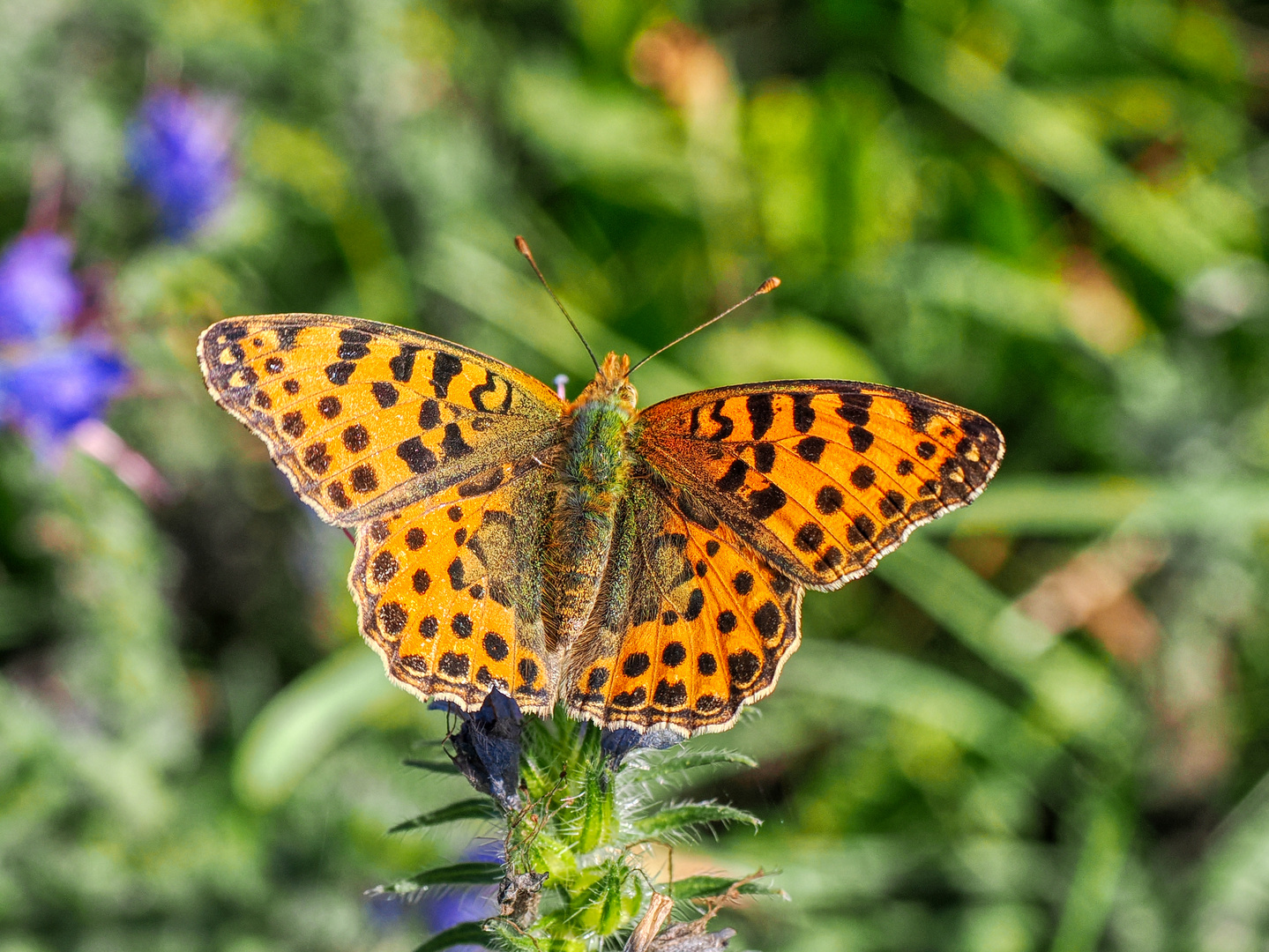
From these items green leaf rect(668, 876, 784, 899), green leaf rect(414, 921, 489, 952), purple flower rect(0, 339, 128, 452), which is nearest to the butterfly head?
green leaf rect(668, 876, 784, 899)

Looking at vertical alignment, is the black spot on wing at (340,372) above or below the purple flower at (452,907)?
above

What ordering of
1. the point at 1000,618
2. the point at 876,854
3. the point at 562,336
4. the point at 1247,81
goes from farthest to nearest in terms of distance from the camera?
the point at 1247,81 → the point at 562,336 → the point at 1000,618 → the point at 876,854

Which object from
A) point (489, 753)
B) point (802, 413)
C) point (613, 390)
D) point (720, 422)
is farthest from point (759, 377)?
point (489, 753)

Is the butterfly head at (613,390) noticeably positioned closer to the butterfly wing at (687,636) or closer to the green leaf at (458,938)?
the butterfly wing at (687,636)

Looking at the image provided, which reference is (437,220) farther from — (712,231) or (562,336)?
(712,231)

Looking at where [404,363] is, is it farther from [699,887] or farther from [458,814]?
[699,887]

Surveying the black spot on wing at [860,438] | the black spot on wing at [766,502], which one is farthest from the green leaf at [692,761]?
the black spot on wing at [860,438]

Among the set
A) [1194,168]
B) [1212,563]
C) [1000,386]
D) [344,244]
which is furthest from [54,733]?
[1194,168]
